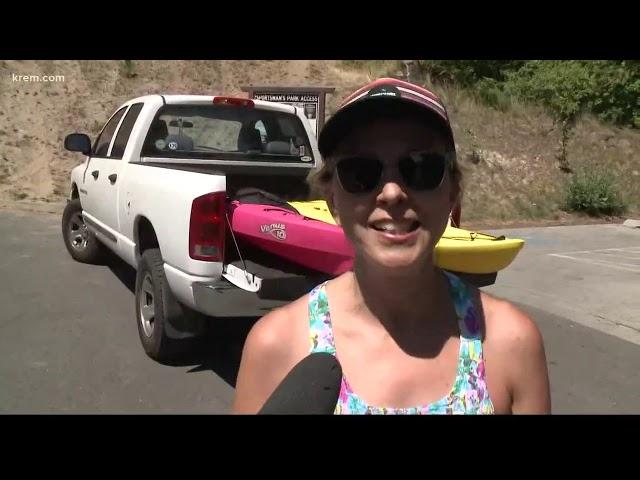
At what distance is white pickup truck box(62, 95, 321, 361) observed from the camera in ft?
13.5

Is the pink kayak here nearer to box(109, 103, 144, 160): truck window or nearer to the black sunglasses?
box(109, 103, 144, 160): truck window

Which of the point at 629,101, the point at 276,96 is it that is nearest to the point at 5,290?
the point at 276,96

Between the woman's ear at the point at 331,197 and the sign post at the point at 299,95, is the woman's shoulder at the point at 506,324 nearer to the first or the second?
the woman's ear at the point at 331,197

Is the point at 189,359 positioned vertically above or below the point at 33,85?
below

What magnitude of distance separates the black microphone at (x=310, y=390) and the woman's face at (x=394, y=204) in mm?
307

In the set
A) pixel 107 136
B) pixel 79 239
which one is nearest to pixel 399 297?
pixel 107 136

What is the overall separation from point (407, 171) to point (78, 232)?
7.49 metres

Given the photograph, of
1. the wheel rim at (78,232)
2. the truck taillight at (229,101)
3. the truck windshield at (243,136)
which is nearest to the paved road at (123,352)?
the wheel rim at (78,232)

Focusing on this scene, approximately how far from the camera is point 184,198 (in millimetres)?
4160

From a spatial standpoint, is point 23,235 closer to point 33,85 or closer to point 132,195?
point 132,195

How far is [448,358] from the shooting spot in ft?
5.05

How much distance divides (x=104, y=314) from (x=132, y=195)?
1.42m

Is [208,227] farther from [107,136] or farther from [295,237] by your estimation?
[107,136]

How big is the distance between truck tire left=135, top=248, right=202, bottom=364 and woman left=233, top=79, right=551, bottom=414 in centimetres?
302
